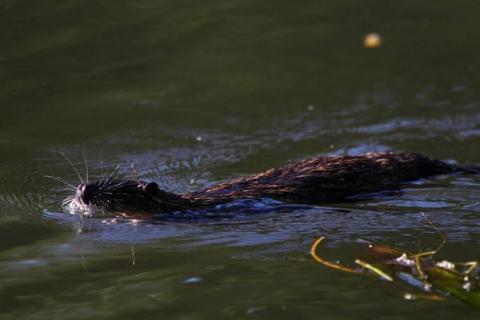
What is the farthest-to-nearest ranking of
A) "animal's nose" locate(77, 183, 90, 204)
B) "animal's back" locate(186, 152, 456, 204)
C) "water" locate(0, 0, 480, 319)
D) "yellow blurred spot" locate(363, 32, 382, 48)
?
"yellow blurred spot" locate(363, 32, 382, 48)
"animal's back" locate(186, 152, 456, 204)
"animal's nose" locate(77, 183, 90, 204)
"water" locate(0, 0, 480, 319)

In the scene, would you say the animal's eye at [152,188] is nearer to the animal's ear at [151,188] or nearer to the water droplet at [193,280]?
the animal's ear at [151,188]

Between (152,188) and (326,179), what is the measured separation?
1.28 m

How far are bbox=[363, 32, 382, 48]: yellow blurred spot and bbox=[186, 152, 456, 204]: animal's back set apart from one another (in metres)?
3.78

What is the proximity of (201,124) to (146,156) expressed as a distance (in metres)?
1.04

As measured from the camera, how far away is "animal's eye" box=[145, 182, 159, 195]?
646cm

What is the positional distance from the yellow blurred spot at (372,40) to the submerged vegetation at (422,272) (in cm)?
612

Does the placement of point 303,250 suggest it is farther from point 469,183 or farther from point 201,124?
point 201,124

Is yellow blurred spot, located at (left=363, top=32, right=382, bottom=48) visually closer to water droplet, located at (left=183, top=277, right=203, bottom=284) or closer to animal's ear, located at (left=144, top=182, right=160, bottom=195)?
animal's ear, located at (left=144, top=182, right=160, bottom=195)

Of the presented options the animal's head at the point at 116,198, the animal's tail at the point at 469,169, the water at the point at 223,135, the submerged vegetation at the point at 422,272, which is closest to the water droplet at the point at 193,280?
the water at the point at 223,135

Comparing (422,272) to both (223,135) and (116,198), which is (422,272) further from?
(223,135)

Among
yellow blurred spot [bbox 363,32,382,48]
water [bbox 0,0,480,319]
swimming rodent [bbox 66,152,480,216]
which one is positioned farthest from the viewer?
yellow blurred spot [bbox 363,32,382,48]

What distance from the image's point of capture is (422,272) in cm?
470

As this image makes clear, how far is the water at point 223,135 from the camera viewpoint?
4824 millimetres

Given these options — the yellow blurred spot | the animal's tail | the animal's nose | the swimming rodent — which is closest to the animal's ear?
the swimming rodent
